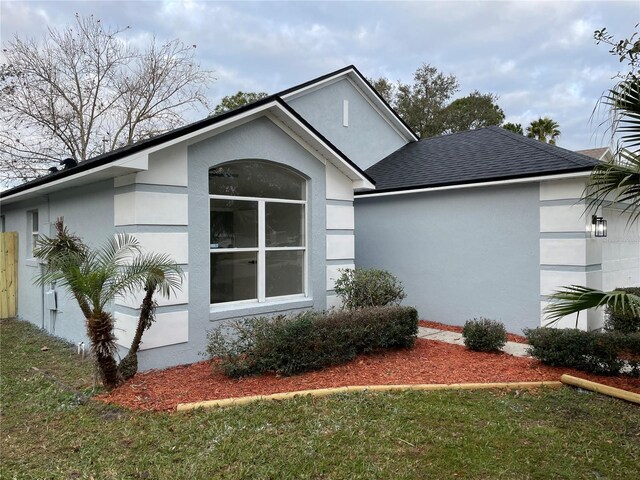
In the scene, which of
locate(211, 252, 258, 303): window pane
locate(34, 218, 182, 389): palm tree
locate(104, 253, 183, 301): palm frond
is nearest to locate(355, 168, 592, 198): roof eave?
locate(211, 252, 258, 303): window pane

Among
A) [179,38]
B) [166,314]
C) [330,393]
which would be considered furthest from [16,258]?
[179,38]

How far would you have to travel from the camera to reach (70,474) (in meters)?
3.59

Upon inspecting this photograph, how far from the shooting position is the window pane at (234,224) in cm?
730

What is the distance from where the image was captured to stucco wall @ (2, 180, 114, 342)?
711 cm

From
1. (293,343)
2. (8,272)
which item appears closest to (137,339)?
(293,343)

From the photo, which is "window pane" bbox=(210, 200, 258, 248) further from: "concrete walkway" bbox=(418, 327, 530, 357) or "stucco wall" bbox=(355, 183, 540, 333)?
"stucco wall" bbox=(355, 183, 540, 333)

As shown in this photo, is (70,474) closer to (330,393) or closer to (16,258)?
(330,393)

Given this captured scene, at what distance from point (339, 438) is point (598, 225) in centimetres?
723

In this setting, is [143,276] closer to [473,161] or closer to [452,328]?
[452,328]

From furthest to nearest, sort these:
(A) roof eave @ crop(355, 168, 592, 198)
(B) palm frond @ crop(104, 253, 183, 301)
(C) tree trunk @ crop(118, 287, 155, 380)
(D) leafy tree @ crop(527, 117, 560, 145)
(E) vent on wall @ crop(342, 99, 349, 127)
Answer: (D) leafy tree @ crop(527, 117, 560, 145) < (E) vent on wall @ crop(342, 99, 349, 127) < (A) roof eave @ crop(355, 168, 592, 198) < (C) tree trunk @ crop(118, 287, 155, 380) < (B) palm frond @ crop(104, 253, 183, 301)

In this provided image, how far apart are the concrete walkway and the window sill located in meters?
2.68

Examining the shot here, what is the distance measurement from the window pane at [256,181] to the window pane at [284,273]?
1.15m

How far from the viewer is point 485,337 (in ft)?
24.3

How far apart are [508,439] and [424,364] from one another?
8.63ft
